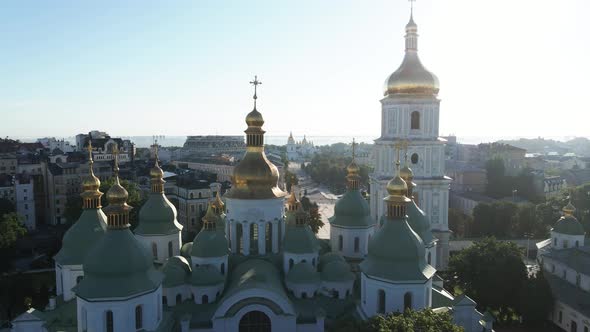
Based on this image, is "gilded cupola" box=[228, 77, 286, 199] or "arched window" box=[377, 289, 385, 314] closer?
"arched window" box=[377, 289, 385, 314]

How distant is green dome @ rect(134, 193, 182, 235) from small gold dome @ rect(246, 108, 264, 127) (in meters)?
6.90

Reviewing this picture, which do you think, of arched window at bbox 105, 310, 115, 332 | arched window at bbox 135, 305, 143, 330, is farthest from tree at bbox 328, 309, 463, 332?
arched window at bbox 105, 310, 115, 332

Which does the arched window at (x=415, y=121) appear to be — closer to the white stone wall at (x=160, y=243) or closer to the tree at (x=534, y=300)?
the tree at (x=534, y=300)

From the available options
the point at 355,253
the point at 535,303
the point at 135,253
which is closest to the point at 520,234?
the point at 535,303

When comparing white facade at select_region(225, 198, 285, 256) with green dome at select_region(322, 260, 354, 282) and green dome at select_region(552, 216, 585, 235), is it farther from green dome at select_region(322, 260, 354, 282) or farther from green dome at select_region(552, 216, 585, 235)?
green dome at select_region(552, 216, 585, 235)

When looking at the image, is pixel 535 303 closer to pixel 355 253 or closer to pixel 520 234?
A: pixel 355 253

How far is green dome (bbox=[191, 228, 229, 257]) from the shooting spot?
2170 centimetres

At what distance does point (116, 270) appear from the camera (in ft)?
56.7

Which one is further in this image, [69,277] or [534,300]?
[534,300]

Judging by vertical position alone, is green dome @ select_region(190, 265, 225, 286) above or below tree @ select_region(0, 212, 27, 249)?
above

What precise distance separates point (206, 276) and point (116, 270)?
4727mm

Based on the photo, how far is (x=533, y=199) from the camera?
210ft

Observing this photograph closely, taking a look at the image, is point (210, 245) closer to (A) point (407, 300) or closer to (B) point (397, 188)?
(B) point (397, 188)

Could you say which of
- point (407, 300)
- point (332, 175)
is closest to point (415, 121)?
point (407, 300)
